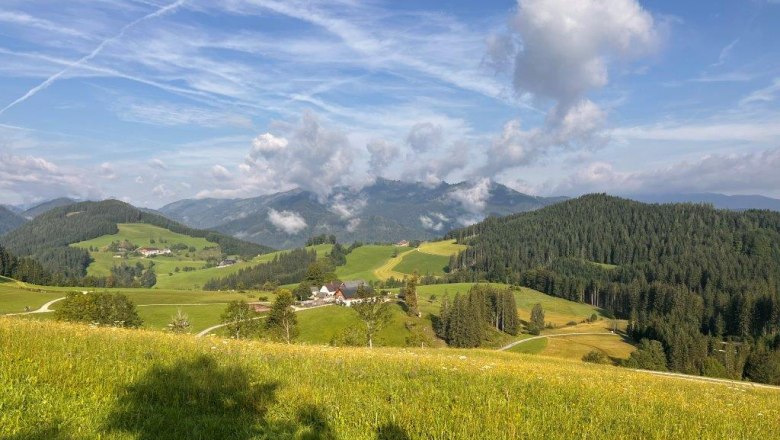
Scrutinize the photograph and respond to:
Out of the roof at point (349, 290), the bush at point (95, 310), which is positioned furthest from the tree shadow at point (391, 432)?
the roof at point (349, 290)

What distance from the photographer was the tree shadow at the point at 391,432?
→ 6.79 meters

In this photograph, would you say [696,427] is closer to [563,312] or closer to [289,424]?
[289,424]

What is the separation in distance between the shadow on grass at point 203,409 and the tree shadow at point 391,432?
79 cm

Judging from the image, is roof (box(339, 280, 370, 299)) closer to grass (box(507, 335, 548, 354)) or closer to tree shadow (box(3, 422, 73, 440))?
grass (box(507, 335, 548, 354))

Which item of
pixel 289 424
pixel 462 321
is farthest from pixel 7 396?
pixel 462 321

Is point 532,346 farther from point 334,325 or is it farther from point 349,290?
point 349,290

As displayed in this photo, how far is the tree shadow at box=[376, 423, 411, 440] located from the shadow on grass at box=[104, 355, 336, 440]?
0.79 meters

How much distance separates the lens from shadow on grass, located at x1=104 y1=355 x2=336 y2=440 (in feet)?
20.9

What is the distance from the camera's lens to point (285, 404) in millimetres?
7840

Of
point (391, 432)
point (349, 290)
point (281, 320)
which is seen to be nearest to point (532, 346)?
point (349, 290)

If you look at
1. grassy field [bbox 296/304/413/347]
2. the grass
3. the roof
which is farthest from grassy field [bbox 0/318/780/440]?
the roof

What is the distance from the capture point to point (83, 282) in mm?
191625

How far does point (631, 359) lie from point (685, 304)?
10495 cm

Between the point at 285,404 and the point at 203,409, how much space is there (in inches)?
55.3
